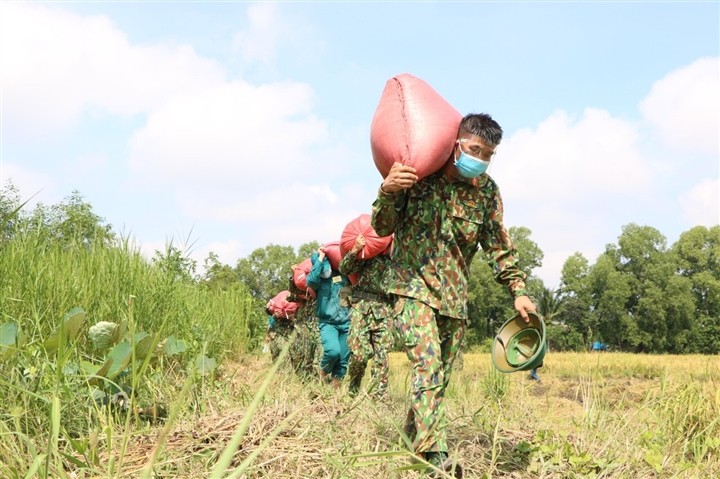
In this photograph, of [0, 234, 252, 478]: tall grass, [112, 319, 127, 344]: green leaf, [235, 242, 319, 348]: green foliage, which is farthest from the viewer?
[235, 242, 319, 348]: green foliage

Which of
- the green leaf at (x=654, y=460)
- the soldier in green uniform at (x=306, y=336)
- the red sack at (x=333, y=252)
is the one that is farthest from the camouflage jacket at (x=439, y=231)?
the soldier in green uniform at (x=306, y=336)

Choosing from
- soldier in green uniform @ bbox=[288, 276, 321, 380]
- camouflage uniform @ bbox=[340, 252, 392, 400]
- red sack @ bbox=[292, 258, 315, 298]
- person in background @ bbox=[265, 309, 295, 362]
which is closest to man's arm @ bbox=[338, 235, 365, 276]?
camouflage uniform @ bbox=[340, 252, 392, 400]

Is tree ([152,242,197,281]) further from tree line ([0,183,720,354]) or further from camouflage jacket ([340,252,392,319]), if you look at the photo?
tree line ([0,183,720,354])

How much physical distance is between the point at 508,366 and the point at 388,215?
0.96 m

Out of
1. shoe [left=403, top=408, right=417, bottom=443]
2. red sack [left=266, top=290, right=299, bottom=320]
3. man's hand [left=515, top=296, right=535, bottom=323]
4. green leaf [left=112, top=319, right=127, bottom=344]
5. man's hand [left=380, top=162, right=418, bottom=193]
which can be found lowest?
shoe [left=403, top=408, right=417, bottom=443]

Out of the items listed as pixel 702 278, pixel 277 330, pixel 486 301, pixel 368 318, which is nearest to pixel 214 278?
pixel 277 330

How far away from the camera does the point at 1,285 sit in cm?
397

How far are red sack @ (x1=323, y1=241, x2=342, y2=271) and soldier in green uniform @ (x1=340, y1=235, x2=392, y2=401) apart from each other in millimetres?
528

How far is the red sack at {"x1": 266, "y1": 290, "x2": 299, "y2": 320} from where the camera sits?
9.34m

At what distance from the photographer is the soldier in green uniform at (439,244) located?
10.3ft

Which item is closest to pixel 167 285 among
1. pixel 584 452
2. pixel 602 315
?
pixel 584 452

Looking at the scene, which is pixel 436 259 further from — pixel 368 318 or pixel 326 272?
pixel 326 272

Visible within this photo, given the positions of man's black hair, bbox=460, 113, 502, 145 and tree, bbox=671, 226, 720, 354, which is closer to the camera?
man's black hair, bbox=460, 113, 502, 145

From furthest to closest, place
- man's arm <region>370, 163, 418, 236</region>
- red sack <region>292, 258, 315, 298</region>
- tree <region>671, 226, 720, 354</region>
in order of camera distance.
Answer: tree <region>671, 226, 720, 354</region> < red sack <region>292, 258, 315, 298</region> < man's arm <region>370, 163, 418, 236</region>
